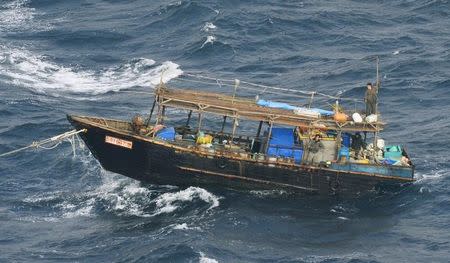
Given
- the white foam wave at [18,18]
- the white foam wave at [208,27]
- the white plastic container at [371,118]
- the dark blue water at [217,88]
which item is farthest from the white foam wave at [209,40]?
the white plastic container at [371,118]

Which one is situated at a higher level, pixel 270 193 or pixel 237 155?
pixel 237 155

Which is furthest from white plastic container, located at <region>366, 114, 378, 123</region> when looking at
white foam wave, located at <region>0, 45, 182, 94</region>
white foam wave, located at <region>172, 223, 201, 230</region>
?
white foam wave, located at <region>0, 45, 182, 94</region>

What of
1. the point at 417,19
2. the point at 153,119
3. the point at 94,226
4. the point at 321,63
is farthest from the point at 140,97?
the point at 417,19

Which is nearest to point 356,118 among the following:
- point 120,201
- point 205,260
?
point 205,260

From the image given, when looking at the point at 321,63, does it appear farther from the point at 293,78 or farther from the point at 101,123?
the point at 101,123

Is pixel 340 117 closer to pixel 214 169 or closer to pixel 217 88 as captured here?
pixel 214 169

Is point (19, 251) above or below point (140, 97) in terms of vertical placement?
below

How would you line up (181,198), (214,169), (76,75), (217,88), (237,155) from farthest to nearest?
(76,75) < (217,88) < (181,198) < (214,169) < (237,155)
